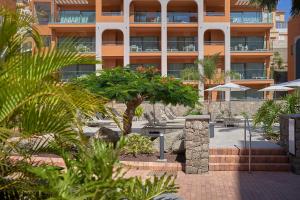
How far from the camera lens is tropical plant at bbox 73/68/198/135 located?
13.6m

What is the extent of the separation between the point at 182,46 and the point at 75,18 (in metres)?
11.4

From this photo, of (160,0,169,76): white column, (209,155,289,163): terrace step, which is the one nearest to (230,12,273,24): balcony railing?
(160,0,169,76): white column

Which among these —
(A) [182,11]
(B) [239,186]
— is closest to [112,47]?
(A) [182,11]

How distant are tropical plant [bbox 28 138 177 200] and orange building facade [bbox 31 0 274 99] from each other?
39.8m

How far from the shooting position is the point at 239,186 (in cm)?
1003

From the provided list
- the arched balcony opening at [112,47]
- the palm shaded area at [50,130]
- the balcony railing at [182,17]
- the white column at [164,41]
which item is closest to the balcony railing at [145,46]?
the white column at [164,41]

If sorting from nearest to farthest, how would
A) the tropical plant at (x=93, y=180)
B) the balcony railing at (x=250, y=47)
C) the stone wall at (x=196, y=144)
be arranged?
1. the tropical plant at (x=93, y=180)
2. the stone wall at (x=196, y=144)
3. the balcony railing at (x=250, y=47)

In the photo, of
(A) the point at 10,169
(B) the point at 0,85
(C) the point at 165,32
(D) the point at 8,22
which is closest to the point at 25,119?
(B) the point at 0,85

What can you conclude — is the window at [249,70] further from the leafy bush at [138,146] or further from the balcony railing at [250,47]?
the leafy bush at [138,146]

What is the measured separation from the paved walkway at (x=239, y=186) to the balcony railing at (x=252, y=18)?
35338 millimetres

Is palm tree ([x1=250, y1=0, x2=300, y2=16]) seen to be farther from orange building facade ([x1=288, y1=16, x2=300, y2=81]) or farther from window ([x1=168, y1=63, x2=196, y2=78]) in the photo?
window ([x1=168, y1=63, x2=196, y2=78])

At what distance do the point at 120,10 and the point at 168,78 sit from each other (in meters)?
33.3

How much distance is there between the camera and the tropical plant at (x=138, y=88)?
1363 cm

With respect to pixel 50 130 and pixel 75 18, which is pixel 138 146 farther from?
pixel 75 18
